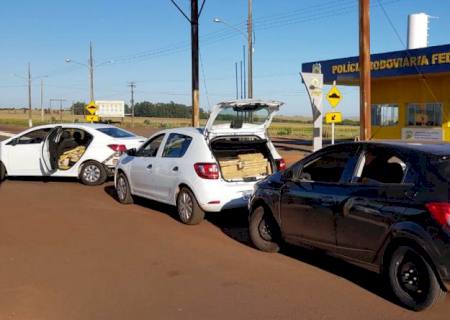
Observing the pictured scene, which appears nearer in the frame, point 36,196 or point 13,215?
point 13,215

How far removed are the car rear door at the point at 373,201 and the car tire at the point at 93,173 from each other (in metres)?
9.31

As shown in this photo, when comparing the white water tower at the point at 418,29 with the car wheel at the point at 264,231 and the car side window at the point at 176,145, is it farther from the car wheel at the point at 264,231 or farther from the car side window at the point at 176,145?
the car wheel at the point at 264,231

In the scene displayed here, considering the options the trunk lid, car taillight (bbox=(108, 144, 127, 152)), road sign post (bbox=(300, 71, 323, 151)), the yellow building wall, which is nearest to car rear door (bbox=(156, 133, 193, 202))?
the trunk lid

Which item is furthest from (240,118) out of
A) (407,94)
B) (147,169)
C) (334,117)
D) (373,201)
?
(407,94)

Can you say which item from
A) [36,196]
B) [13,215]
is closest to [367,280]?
[13,215]

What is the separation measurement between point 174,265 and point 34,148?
9.48 meters

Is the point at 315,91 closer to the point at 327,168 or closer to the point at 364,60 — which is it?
the point at 364,60

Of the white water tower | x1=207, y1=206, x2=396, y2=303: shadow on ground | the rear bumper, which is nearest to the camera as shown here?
x1=207, y1=206, x2=396, y2=303: shadow on ground

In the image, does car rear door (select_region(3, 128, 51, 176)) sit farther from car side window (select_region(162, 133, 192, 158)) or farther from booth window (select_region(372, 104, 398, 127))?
booth window (select_region(372, 104, 398, 127))

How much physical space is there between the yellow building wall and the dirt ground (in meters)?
20.1

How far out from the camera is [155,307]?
5.27m

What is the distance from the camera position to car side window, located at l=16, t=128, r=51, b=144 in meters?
15.3

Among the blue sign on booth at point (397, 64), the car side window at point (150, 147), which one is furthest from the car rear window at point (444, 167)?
the blue sign on booth at point (397, 64)

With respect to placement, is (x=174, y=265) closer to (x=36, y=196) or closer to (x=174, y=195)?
(x=174, y=195)
